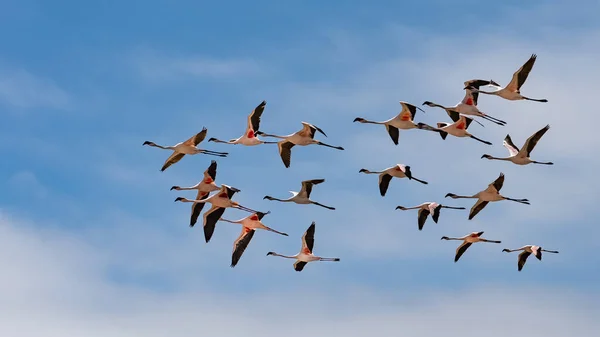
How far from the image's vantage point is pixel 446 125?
62281 mm

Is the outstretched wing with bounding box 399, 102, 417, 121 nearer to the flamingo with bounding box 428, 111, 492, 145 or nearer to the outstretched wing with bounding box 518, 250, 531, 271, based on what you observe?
the flamingo with bounding box 428, 111, 492, 145

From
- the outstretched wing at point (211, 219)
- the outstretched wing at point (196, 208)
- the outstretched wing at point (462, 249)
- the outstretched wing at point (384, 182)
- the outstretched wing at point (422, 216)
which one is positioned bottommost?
the outstretched wing at point (462, 249)

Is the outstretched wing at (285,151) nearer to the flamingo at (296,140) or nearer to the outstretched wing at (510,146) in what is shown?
the flamingo at (296,140)

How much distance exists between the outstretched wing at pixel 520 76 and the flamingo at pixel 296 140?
669 cm

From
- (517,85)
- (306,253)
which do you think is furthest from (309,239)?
(517,85)

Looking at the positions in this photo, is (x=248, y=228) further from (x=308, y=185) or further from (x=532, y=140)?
(x=532, y=140)

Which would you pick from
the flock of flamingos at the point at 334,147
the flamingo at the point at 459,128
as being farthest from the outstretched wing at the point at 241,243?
the flamingo at the point at 459,128

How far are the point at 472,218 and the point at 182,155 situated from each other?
1091 cm

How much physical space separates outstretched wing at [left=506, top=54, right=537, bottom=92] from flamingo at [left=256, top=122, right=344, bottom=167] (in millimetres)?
6693

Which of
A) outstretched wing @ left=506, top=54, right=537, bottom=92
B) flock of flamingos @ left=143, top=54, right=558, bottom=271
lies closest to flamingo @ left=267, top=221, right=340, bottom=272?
flock of flamingos @ left=143, top=54, right=558, bottom=271

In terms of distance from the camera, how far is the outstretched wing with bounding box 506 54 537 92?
190 ft

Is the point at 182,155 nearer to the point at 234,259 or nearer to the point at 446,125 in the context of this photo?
the point at 234,259

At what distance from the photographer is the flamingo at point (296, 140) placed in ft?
198

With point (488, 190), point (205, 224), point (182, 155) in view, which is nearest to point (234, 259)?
point (205, 224)
